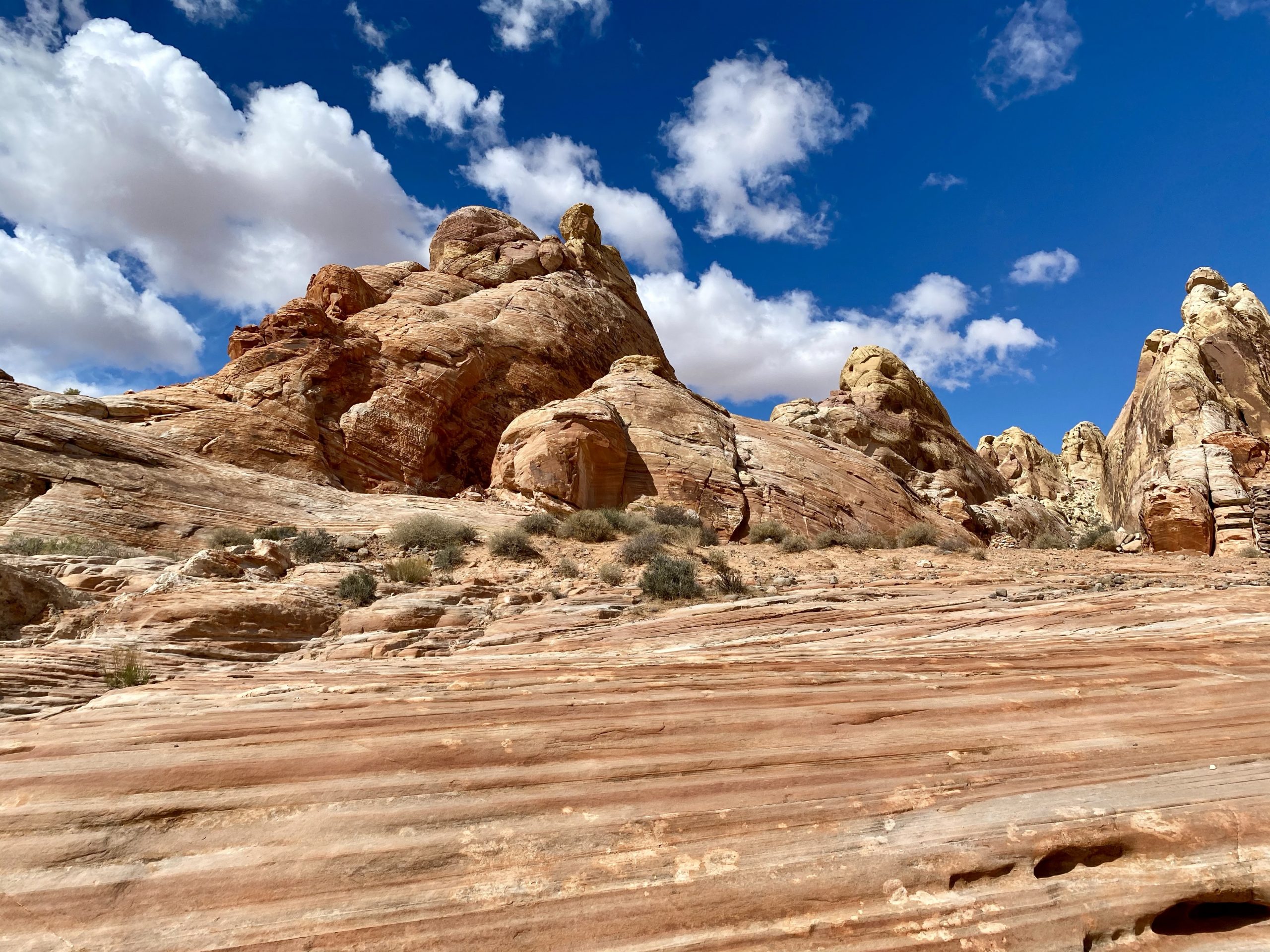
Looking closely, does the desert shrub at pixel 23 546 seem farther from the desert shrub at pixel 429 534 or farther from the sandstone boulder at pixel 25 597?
the desert shrub at pixel 429 534

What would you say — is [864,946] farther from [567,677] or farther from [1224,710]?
[1224,710]

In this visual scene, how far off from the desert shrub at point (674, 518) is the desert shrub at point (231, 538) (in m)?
9.29

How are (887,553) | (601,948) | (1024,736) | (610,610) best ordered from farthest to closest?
1. (887,553)
2. (610,610)
3. (1024,736)
4. (601,948)

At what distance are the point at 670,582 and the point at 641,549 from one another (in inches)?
129

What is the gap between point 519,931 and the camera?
2.79 metres

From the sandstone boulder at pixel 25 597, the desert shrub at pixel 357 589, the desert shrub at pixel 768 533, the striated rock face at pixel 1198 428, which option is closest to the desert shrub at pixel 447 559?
the desert shrub at pixel 357 589

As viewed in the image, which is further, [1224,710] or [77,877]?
Result: [1224,710]

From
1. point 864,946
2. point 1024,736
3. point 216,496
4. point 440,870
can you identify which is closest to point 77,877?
point 440,870

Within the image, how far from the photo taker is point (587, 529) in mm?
15094

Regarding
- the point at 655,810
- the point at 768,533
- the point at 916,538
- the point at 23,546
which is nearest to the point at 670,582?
the point at 655,810

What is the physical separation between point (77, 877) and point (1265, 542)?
87.2 ft

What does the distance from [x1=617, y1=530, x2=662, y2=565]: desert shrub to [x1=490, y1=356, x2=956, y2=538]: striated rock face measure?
516 centimetres

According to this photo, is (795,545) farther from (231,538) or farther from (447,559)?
(231,538)

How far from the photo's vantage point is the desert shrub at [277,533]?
13.5 metres
